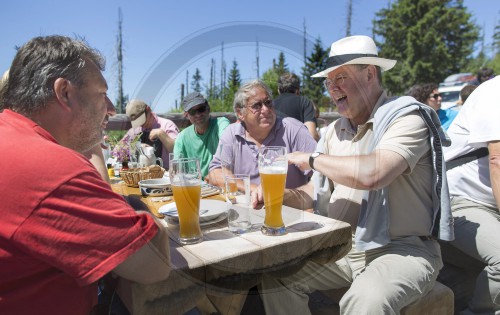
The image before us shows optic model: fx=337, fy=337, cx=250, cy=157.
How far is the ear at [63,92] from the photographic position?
3.36 ft

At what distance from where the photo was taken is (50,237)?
779mm

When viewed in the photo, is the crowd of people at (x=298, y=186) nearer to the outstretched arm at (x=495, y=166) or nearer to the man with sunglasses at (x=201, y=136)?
the outstretched arm at (x=495, y=166)

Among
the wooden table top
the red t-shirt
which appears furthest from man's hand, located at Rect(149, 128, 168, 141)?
the red t-shirt

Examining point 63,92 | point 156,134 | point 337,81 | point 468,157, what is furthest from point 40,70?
point 156,134

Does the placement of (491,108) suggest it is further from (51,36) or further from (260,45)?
(51,36)

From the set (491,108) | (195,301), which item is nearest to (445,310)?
(491,108)

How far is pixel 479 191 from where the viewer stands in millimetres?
2100

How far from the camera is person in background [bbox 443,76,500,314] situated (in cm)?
180

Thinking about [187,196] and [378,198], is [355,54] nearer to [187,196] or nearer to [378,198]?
[378,198]

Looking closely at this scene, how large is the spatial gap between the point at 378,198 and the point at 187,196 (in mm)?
942

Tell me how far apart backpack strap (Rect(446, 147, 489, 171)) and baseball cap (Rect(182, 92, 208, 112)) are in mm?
2386

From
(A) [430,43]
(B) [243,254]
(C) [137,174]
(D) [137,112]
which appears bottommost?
(B) [243,254]

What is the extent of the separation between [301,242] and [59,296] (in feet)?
2.60

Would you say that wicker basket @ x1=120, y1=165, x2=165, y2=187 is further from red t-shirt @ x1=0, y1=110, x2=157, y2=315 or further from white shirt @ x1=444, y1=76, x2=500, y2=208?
white shirt @ x1=444, y1=76, x2=500, y2=208
